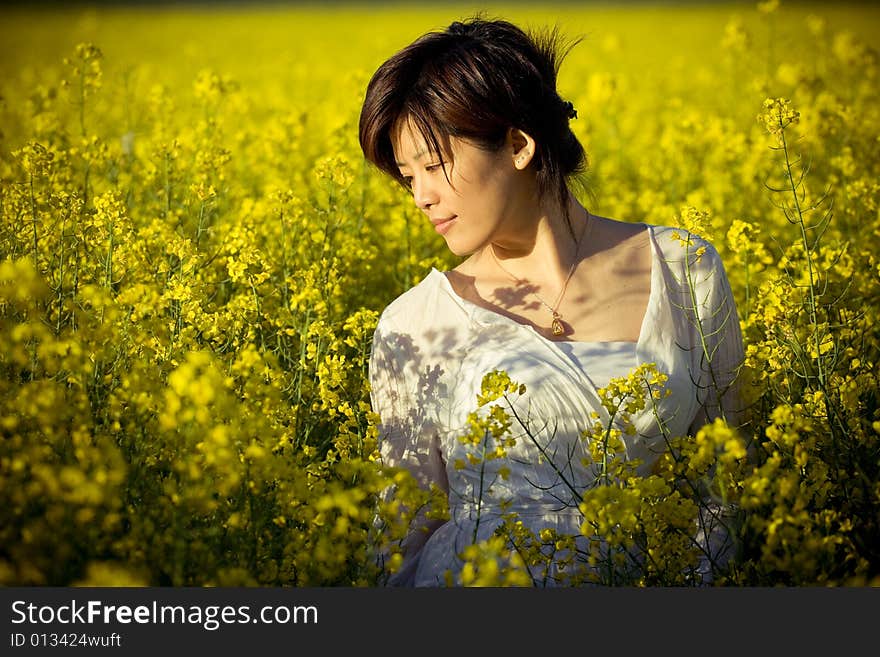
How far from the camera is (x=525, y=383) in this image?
96.1 inches

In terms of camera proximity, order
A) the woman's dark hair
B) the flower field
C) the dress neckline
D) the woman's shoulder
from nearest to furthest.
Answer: the flower field, the woman's dark hair, the dress neckline, the woman's shoulder

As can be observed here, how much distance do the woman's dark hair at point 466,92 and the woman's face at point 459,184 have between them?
3 centimetres

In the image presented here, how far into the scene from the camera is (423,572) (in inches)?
93.4

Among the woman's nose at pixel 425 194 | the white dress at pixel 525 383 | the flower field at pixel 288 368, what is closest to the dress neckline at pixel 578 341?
the white dress at pixel 525 383

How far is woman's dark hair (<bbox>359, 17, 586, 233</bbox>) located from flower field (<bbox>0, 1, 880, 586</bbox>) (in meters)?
0.44

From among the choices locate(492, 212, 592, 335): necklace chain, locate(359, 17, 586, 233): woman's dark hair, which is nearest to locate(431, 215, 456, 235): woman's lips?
locate(359, 17, 586, 233): woman's dark hair

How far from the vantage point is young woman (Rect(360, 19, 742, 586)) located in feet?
7.95

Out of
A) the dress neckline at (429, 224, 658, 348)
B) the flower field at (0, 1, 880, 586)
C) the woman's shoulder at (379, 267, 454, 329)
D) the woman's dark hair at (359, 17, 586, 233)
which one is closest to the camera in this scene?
the flower field at (0, 1, 880, 586)

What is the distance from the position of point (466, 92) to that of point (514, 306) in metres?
0.59

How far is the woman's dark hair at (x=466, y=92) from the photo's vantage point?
2.40 m

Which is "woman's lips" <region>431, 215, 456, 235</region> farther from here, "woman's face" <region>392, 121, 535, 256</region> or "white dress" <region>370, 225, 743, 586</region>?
"white dress" <region>370, 225, 743, 586</region>

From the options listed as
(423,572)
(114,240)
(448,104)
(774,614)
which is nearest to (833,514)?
(774,614)

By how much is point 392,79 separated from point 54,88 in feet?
8.30

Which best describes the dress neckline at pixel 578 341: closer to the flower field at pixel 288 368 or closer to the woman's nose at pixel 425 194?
the flower field at pixel 288 368
